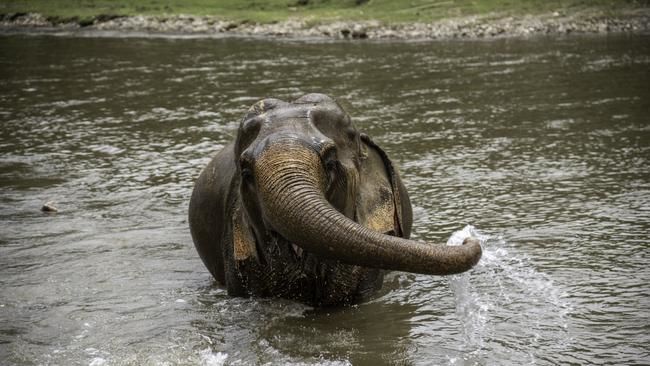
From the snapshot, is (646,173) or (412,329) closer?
(412,329)

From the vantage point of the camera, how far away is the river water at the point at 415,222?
6.84 meters

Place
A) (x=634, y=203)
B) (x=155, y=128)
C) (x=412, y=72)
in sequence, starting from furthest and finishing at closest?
1. (x=412, y=72)
2. (x=155, y=128)
3. (x=634, y=203)

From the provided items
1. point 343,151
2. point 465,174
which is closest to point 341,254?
point 343,151

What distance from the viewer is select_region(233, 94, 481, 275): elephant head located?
560 centimetres

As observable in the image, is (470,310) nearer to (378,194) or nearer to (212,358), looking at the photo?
(378,194)

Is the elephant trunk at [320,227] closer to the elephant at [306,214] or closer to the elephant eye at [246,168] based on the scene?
the elephant at [306,214]

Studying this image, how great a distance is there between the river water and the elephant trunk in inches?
43.0

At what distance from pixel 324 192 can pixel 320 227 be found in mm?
801

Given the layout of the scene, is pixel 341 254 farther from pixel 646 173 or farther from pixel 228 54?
pixel 228 54

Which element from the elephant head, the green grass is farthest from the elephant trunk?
the green grass

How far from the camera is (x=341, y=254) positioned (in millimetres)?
5762

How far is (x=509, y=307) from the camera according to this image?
7.41 meters

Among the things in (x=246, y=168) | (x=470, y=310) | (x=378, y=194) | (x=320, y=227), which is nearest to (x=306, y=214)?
(x=320, y=227)

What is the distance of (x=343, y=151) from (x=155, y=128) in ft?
34.3
